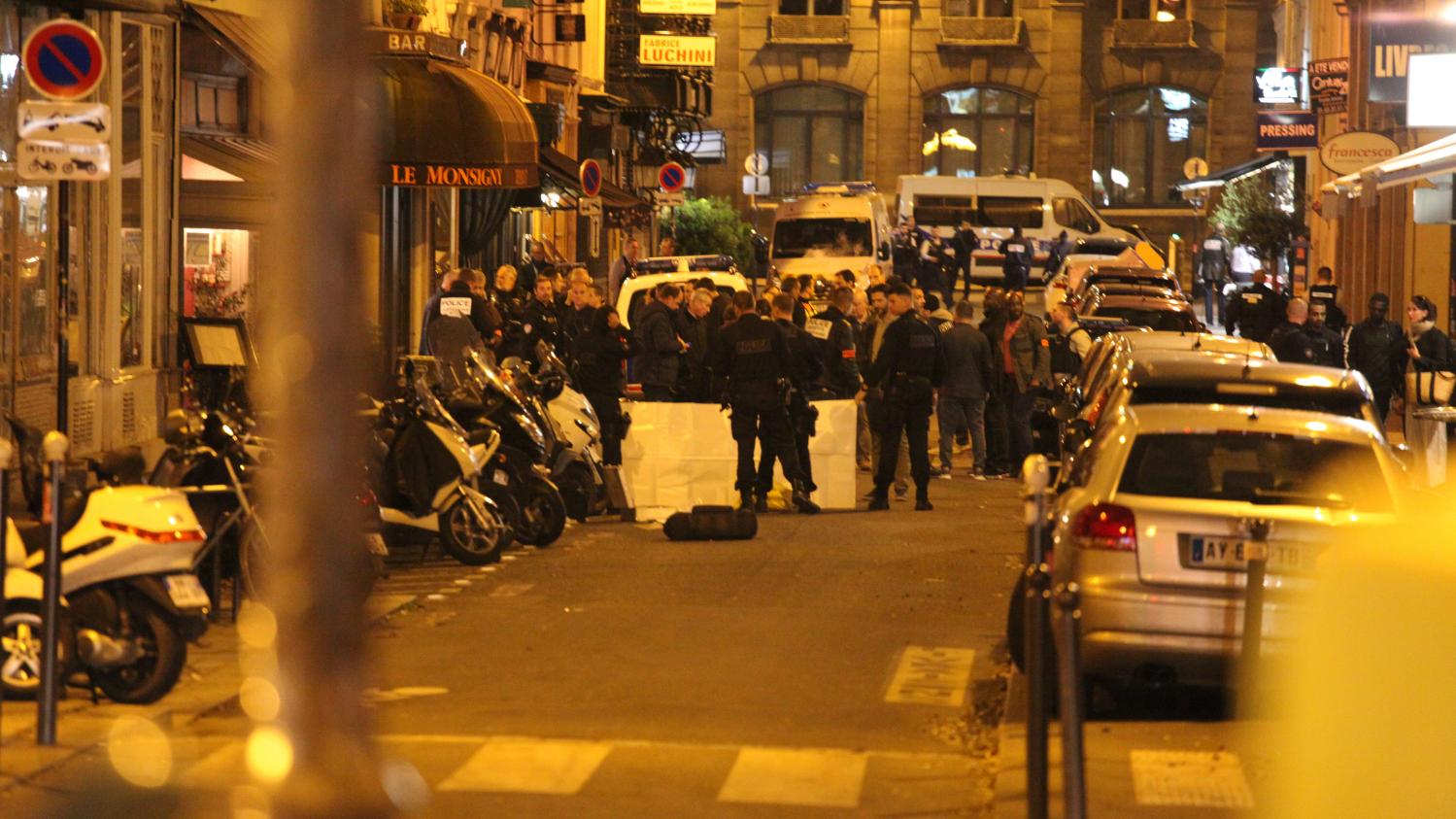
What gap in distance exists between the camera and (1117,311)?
26906 mm

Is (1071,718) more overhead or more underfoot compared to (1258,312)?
more underfoot

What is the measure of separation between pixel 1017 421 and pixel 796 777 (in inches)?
534

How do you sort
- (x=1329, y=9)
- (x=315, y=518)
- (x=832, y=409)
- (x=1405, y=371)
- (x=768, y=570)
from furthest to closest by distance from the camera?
1. (x=1329, y=9)
2. (x=1405, y=371)
3. (x=832, y=409)
4. (x=768, y=570)
5. (x=315, y=518)

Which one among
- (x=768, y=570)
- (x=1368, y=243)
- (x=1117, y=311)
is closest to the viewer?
(x=768, y=570)

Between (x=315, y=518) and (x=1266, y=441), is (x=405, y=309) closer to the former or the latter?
(x=1266, y=441)

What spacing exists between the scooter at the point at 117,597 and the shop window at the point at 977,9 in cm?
5537

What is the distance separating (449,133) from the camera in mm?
23547

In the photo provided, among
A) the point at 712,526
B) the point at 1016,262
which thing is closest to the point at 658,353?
the point at 712,526

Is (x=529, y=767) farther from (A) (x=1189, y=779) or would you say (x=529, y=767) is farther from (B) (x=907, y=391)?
(B) (x=907, y=391)

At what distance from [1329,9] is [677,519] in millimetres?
35495

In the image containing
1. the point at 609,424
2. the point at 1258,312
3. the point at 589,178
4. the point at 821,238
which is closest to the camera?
the point at 609,424

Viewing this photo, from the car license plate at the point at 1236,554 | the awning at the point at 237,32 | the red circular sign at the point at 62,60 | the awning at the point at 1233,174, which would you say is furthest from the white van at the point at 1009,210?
the car license plate at the point at 1236,554

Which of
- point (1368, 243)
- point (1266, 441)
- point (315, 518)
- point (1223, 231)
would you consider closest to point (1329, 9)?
point (1223, 231)

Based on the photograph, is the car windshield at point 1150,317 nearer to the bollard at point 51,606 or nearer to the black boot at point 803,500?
the black boot at point 803,500
